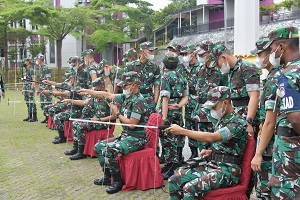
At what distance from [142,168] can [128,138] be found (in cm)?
47

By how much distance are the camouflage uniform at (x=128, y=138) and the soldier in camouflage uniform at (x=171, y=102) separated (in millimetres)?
488

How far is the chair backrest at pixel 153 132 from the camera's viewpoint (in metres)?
5.22

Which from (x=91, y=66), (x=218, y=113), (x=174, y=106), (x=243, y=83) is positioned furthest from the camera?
(x=91, y=66)

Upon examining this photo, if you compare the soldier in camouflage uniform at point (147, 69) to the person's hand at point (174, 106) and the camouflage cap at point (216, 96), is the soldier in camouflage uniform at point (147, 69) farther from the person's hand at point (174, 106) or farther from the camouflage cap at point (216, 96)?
the camouflage cap at point (216, 96)

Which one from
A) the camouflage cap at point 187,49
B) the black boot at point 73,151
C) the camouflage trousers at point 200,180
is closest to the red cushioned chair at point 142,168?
the camouflage trousers at point 200,180

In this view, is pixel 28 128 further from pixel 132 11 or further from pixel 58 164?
pixel 132 11

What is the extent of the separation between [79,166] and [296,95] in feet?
16.0

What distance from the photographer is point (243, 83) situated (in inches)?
175

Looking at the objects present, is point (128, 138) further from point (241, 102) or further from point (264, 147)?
point (264, 147)

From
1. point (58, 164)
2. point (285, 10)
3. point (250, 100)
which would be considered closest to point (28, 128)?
point (58, 164)

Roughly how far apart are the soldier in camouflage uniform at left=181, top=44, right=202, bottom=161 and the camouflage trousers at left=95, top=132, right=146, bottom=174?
126 centimetres

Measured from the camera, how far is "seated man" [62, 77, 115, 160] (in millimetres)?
6551

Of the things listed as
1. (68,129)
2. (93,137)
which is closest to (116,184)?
(93,137)

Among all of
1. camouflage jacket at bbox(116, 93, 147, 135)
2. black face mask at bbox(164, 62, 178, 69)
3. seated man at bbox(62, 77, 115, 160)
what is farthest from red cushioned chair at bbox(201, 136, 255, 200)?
seated man at bbox(62, 77, 115, 160)
